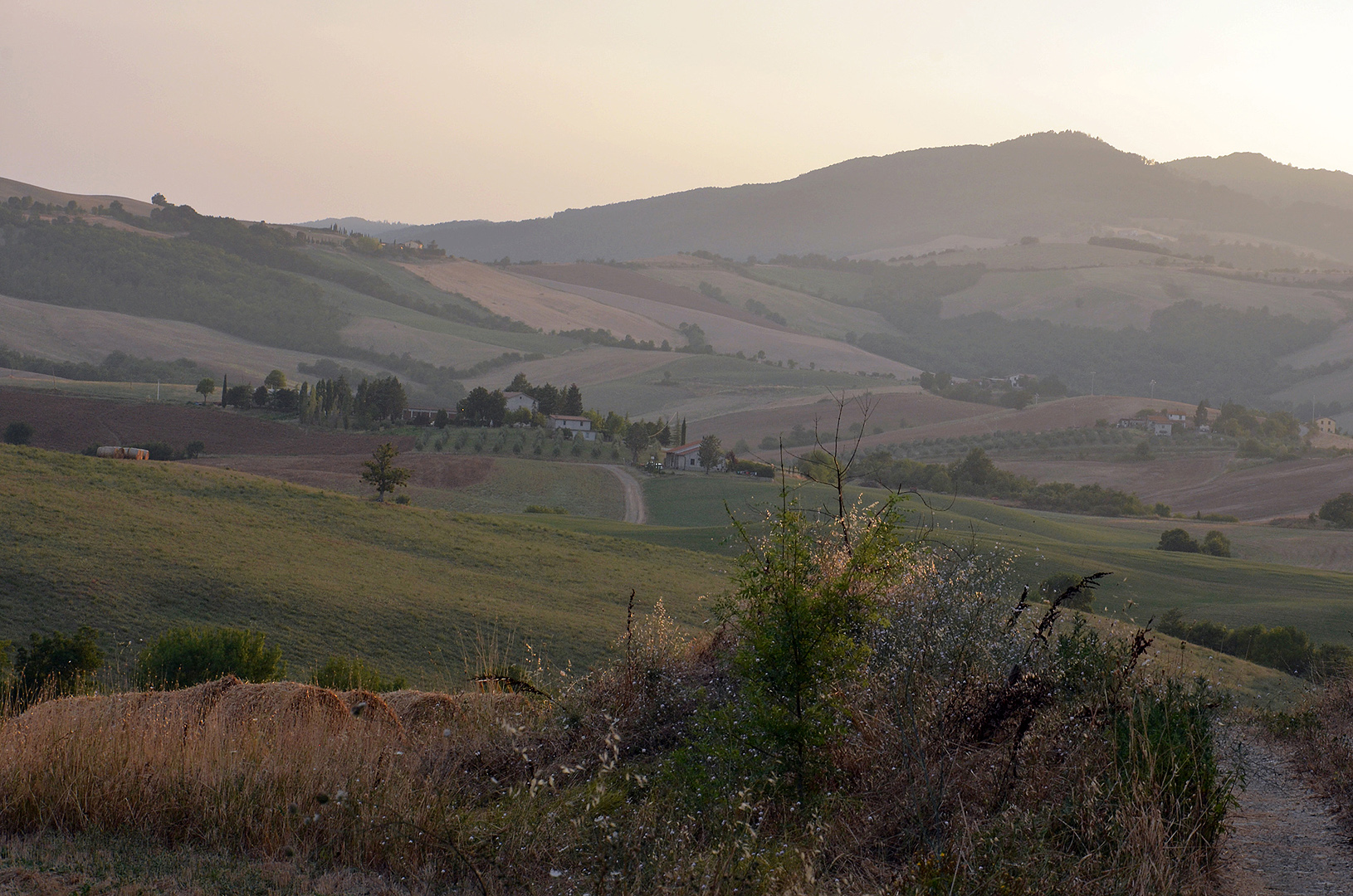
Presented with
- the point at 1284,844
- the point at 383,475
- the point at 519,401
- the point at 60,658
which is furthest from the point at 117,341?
the point at 1284,844

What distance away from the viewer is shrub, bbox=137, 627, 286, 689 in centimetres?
1678

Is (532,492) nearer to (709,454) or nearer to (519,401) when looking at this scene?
(709,454)

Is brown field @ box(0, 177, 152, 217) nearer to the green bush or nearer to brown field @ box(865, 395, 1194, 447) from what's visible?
brown field @ box(865, 395, 1194, 447)

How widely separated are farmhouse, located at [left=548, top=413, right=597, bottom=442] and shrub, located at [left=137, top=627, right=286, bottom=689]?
6931 cm

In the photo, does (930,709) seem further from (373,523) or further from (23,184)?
(23,184)

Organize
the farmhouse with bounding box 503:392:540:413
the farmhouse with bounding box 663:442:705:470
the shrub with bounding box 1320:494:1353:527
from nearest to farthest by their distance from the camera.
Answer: the shrub with bounding box 1320:494:1353:527
the farmhouse with bounding box 663:442:705:470
the farmhouse with bounding box 503:392:540:413

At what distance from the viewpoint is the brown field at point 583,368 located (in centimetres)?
13138

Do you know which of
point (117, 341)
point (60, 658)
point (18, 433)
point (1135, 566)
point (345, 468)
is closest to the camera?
point (60, 658)

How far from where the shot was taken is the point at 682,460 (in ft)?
265

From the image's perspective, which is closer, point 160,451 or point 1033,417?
point 160,451

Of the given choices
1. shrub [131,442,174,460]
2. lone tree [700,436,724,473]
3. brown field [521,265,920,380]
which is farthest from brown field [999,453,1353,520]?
shrub [131,442,174,460]

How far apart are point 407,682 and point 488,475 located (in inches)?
1868

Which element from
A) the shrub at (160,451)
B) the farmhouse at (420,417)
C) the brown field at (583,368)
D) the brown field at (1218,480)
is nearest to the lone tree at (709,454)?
the farmhouse at (420,417)

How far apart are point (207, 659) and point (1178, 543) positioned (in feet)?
163
